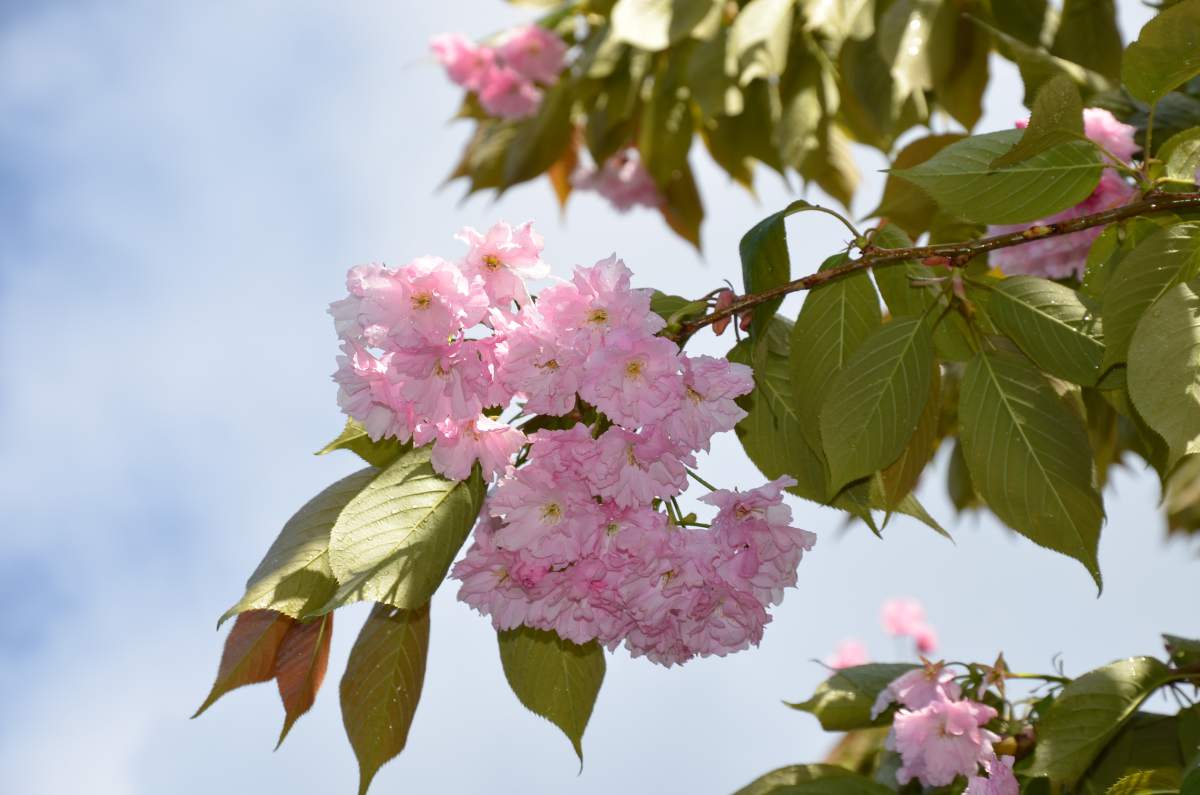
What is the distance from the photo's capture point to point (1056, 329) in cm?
98

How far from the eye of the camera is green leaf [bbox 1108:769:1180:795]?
3.39 feet

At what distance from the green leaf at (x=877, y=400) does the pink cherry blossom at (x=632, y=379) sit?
0.16 meters

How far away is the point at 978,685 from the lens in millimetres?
1323

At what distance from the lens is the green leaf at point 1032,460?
0.96 metres

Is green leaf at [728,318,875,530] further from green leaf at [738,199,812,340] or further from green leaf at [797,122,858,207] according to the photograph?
green leaf at [797,122,858,207]

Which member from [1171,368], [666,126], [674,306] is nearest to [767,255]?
[674,306]

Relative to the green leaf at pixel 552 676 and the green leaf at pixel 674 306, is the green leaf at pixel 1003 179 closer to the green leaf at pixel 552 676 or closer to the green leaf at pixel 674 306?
the green leaf at pixel 674 306

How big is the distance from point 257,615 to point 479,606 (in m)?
0.25

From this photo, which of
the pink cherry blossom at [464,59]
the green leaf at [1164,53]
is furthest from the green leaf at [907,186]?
the pink cherry blossom at [464,59]

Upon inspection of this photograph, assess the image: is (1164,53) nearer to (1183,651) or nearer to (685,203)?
(1183,651)

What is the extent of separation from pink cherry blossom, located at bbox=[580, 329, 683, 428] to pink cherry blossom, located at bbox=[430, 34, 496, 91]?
9.32 feet

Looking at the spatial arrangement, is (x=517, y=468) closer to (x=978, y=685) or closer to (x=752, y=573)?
(x=752, y=573)

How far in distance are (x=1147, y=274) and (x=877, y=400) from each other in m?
0.22

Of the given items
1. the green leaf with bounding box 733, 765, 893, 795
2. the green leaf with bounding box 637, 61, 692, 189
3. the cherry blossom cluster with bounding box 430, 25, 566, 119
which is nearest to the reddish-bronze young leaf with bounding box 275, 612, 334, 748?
the green leaf with bounding box 733, 765, 893, 795
